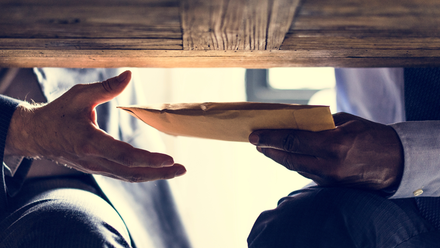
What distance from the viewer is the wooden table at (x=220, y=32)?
278mm

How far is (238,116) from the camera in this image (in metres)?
0.34

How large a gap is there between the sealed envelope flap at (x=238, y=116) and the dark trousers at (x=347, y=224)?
15cm

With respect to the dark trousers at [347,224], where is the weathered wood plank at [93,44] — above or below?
above

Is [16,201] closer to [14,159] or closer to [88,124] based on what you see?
[14,159]

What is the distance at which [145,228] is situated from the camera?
2.35ft

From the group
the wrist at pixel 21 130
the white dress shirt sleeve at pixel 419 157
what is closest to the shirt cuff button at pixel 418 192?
the white dress shirt sleeve at pixel 419 157

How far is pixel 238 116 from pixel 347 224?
0.80 feet

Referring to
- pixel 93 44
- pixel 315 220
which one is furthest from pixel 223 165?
pixel 93 44

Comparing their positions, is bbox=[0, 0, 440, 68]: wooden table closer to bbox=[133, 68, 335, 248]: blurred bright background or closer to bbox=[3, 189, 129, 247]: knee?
bbox=[3, 189, 129, 247]: knee

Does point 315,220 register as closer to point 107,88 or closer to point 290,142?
point 290,142

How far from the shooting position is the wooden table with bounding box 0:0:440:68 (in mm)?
278

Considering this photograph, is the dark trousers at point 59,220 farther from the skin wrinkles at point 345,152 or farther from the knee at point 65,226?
the skin wrinkles at point 345,152

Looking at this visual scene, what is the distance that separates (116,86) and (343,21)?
0.35 metres

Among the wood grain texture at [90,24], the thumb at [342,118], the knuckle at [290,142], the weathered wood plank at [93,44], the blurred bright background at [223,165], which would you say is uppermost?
the wood grain texture at [90,24]
